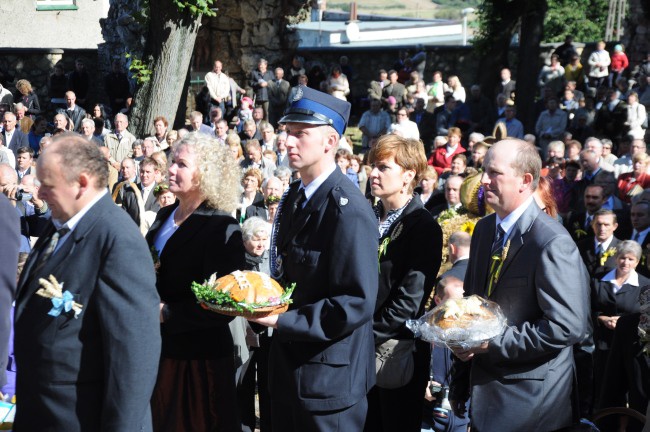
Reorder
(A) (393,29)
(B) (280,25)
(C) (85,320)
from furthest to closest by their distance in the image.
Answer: (A) (393,29)
(B) (280,25)
(C) (85,320)

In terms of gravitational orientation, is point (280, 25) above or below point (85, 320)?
above

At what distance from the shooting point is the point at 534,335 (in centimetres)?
370

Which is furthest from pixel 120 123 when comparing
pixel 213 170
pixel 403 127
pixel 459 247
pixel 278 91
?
pixel 213 170

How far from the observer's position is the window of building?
28.6m

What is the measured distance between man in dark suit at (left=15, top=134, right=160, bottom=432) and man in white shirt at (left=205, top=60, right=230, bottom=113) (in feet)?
49.0

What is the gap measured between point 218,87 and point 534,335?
49.8 feet

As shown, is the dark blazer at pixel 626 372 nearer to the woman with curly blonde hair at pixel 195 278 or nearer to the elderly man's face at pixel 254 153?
the woman with curly blonde hair at pixel 195 278

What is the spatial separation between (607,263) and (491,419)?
4026 mm

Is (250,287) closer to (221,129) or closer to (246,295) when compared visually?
(246,295)

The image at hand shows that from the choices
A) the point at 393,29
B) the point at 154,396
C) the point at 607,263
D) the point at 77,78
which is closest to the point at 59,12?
the point at 77,78

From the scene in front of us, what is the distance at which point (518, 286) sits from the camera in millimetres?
3865

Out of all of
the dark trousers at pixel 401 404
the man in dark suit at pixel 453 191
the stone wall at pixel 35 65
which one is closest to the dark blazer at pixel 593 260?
the man in dark suit at pixel 453 191

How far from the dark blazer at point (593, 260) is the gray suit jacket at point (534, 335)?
369 cm

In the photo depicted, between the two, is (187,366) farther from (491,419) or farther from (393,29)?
(393,29)
